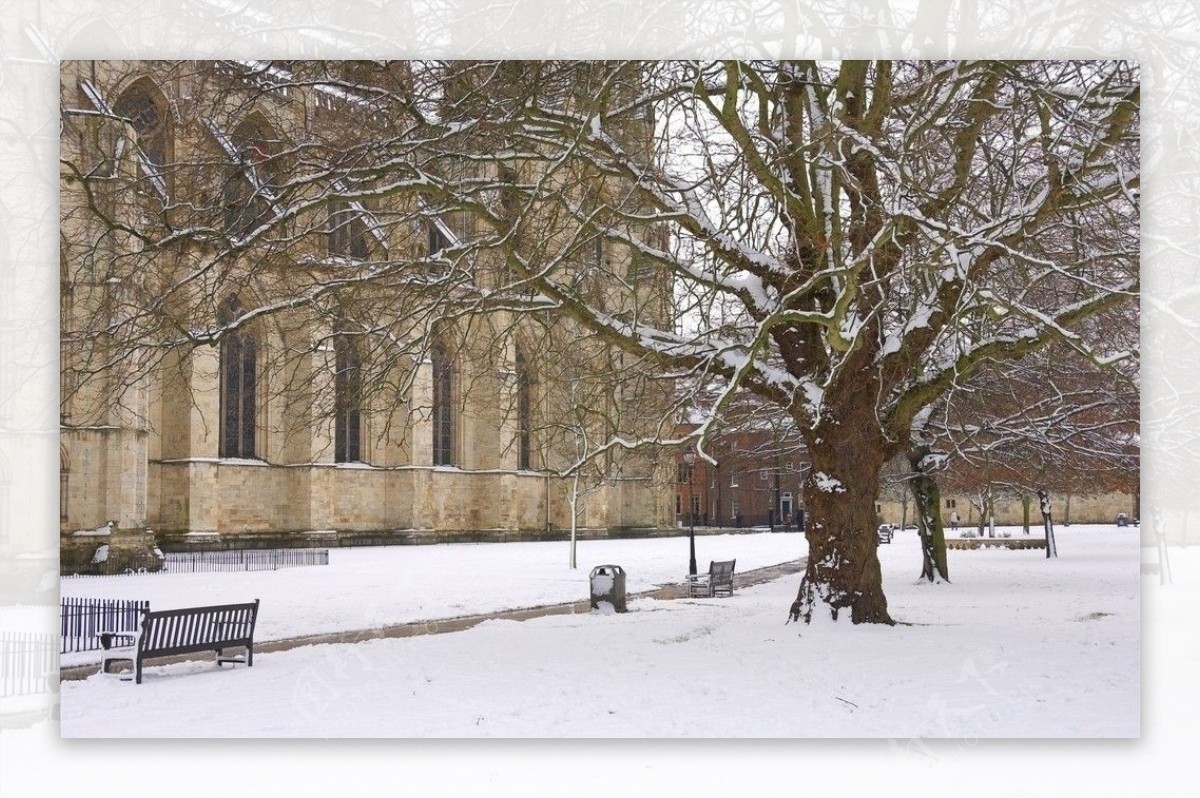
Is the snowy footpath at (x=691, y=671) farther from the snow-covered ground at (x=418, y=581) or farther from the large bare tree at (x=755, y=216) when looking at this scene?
the large bare tree at (x=755, y=216)

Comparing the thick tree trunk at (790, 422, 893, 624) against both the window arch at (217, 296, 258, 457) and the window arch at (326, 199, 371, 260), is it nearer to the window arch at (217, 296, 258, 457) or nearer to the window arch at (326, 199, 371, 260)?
the window arch at (326, 199, 371, 260)

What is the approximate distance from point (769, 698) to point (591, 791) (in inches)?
66.6

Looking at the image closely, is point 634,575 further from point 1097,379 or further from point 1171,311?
point 1171,311

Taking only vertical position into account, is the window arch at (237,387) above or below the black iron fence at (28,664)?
above

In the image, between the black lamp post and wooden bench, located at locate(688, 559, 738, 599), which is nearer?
wooden bench, located at locate(688, 559, 738, 599)

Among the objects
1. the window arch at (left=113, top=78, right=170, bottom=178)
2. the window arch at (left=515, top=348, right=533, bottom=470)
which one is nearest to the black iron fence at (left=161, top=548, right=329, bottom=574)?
the window arch at (left=515, top=348, right=533, bottom=470)

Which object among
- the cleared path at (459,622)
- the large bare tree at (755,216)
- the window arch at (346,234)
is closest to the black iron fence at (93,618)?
the cleared path at (459,622)

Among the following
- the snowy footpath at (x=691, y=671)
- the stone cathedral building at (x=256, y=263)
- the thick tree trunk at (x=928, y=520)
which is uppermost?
the stone cathedral building at (x=256, y=263)

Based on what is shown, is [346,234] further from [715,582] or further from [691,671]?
[715,582]

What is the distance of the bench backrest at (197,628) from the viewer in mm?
9812

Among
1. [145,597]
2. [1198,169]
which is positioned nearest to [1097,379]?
[1198,169]

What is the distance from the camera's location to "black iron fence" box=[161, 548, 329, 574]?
13.5 m

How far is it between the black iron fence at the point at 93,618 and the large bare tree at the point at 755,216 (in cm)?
231

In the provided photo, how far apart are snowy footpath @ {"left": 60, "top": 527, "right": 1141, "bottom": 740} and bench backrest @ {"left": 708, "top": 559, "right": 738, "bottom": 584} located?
4.89 ft
